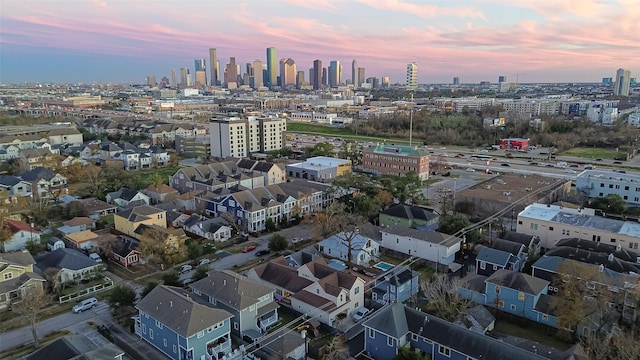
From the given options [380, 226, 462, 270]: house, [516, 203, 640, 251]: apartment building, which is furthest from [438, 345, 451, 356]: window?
[516, 203, 640, 251]: apartment building

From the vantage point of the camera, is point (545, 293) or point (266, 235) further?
point (266, 235)

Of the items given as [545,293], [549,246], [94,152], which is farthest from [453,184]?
[94,152]

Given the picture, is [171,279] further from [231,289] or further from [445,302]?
[445,302]

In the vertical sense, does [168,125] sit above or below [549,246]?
above

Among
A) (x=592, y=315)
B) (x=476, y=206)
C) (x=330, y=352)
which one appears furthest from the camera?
(x=476, y=206)

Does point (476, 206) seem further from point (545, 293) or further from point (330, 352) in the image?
point (330, 352)

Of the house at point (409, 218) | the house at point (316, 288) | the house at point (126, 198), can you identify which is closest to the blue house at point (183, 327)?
the house at point (316, 288)

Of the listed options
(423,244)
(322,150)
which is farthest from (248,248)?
(322,150)
